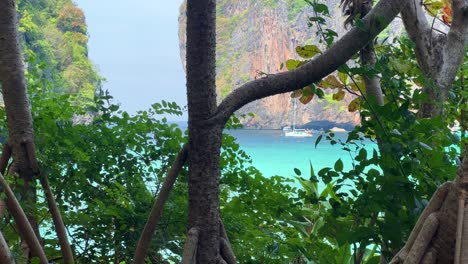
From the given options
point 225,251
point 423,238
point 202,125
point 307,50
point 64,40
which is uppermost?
point 64,40

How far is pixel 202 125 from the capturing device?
5.72 feet

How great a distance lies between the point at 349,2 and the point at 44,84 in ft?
4.18

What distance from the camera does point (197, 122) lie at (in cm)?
175

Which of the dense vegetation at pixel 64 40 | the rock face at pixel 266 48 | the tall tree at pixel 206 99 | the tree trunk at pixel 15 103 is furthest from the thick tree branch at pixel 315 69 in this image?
the rock face at pixel 266 48

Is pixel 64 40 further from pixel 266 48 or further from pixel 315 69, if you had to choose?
pixel 315 69

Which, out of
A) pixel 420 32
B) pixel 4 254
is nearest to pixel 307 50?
pixel 420 32

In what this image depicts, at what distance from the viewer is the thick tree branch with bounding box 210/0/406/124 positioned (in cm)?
171

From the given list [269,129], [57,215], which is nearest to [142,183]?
[57,215]

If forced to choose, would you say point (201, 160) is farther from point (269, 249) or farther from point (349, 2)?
point (349, 2)

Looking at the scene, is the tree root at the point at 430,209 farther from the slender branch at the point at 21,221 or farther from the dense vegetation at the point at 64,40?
the dense vegetation at the point at 64,40

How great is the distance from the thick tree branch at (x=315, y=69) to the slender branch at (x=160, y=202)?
16 centimetres

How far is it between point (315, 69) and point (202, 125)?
352mm

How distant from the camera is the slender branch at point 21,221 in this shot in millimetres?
1747

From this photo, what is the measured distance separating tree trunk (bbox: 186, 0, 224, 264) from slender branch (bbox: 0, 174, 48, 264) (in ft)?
1.66
